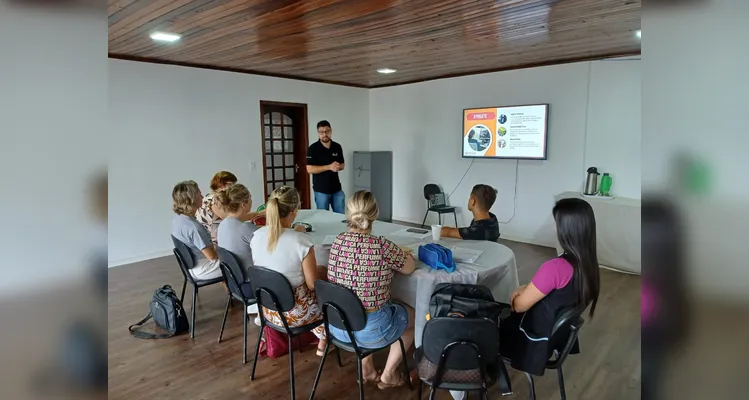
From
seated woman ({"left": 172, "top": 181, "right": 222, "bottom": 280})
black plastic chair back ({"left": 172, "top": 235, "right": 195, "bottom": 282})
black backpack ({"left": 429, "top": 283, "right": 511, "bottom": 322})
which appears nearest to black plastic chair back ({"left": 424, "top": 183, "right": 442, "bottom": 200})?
→ seated woman ({"left": 172, "top": 181, "right": 222, "bottom": 280})

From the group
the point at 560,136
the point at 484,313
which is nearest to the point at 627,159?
the point at 560,136

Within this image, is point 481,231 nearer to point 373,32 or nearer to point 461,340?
point 461,340

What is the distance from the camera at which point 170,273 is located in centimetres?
447

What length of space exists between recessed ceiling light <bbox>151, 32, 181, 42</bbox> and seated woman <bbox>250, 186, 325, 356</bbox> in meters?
2.24

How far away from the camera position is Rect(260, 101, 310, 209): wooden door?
6242 millimetres

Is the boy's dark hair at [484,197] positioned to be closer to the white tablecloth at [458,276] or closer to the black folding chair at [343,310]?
the white tablecloth at [458,276]

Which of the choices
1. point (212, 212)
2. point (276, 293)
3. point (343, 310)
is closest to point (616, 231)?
point (343, 310)

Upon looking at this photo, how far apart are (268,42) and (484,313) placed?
3252 millimetres

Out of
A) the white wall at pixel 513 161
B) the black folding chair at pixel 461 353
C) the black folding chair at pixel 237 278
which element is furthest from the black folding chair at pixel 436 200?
the black folding chair at pixel 461 353

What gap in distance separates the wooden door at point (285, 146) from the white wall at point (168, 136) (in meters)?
0.24

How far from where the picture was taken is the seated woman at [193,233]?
2.99 metres

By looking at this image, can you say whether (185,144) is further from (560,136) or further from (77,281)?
(77,281)

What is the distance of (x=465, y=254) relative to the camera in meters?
2.38

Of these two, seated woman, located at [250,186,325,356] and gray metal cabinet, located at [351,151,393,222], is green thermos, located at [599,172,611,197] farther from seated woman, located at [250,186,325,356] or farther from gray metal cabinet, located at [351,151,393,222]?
seated woman, located at [250,186,325,356]
